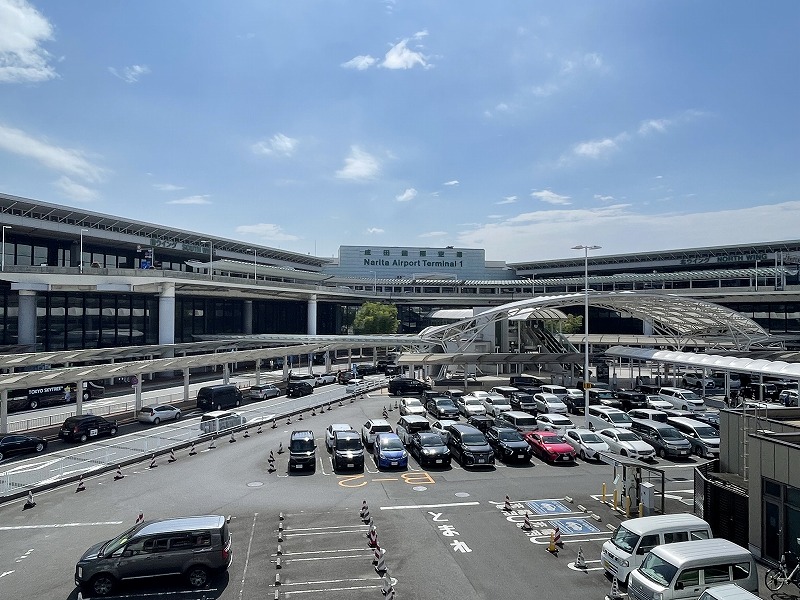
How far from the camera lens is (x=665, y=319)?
52.2 m

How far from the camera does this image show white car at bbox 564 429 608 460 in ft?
76.2

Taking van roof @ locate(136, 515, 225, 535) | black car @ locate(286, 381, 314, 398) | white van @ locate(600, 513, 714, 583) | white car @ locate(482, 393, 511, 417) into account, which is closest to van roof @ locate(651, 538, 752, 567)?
white van @ locate(600, 513, 714, 583)

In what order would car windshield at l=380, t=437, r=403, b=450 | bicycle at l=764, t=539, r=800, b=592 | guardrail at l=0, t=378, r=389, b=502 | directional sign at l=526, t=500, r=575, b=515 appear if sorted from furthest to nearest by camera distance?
1. car windshield at l=380, t=437, r=403, b=450
2. guardrail at l=0, t=378, r=389, b=502
3. directional sign at l=526, t=500, r=575, b=515
4. bicycle at l=764, t=539, r=800, b=592

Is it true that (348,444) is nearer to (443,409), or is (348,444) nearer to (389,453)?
(389,453)

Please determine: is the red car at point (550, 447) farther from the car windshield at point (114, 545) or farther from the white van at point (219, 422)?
the car windshield at point (114, 545)

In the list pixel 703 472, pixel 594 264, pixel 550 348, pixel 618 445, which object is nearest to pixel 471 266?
pixel 594 264

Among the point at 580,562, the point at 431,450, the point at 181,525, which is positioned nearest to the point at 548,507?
the point at 580,562

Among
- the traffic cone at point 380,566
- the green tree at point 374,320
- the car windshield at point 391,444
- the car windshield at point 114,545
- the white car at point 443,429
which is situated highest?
the green tree at point 374,320

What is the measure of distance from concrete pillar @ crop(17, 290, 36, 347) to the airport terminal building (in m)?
0.09

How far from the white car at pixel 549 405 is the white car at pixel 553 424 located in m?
5.06

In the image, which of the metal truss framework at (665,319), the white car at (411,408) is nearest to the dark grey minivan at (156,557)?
the white car at (411,408)

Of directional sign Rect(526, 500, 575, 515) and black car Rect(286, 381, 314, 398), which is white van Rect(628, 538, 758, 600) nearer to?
directional sign Rect(526, 500, 575, 515)

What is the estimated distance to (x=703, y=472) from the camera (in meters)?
15.1

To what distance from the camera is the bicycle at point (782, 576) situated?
1119 centimetres
